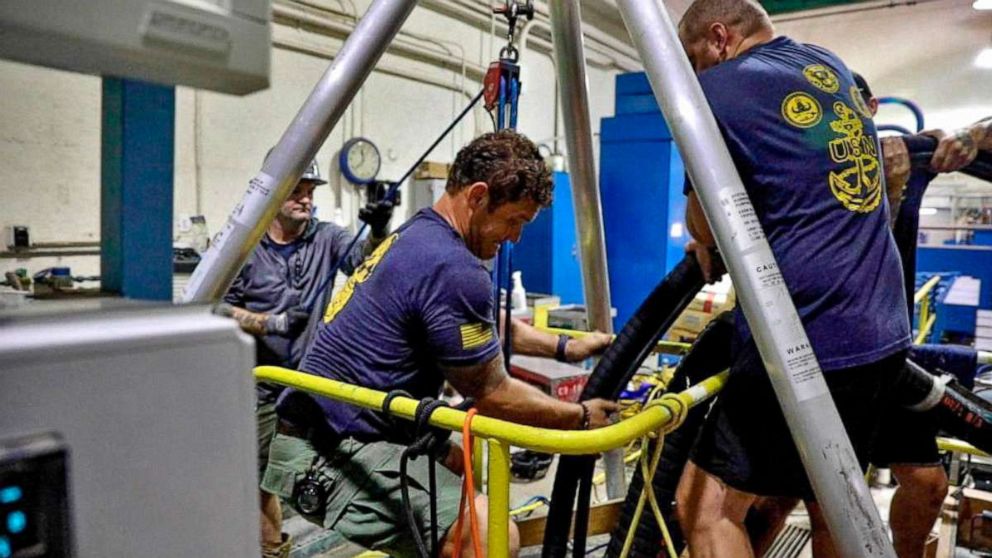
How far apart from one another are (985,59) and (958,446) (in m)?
6.79

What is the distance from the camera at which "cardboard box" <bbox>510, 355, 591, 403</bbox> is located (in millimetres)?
3828

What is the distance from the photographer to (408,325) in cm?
154

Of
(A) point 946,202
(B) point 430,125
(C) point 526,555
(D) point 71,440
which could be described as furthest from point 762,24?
(A) point 946,202

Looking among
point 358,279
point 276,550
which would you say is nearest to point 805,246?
point 358,279

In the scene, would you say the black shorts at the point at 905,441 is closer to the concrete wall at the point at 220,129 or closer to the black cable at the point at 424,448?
the black cable at the point at 424,448

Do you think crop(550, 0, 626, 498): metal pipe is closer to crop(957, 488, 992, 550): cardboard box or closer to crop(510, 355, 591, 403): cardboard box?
crop(957, 488, 992, 550): cardboard box

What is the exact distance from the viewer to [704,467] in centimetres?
148

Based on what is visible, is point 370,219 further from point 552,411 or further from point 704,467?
point 704,467

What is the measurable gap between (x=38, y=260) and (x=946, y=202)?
12.7m

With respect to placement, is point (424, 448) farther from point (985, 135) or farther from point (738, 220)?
point (985, 135)

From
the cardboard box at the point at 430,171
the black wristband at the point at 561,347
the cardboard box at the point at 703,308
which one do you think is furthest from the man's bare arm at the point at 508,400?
the cardboard box at the point at 430,171

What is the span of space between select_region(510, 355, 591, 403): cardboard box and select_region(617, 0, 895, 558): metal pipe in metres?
2.63

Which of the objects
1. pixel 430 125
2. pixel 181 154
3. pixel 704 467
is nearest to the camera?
pixel 704 467

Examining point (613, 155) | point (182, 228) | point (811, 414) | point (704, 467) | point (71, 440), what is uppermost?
point (613, 155)
